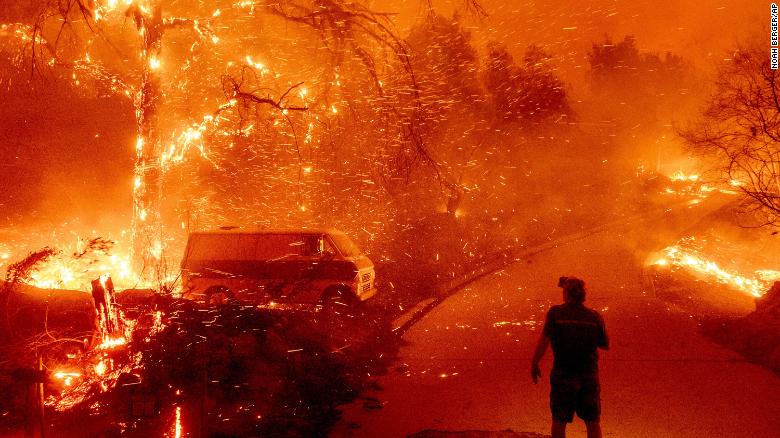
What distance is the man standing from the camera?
4.16 m

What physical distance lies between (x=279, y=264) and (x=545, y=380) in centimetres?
673

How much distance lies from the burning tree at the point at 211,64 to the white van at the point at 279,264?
4.15ft

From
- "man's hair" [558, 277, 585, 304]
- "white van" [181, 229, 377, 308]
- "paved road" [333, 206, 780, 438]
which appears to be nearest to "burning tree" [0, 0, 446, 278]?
"white van" [181, 229, 377, 308]

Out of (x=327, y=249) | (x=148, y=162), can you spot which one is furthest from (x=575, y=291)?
(x=148, y=162)

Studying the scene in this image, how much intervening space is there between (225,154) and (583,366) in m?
16.9

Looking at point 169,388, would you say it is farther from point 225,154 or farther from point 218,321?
point 225,154

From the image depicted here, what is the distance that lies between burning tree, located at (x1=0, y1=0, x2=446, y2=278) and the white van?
1.27 meters

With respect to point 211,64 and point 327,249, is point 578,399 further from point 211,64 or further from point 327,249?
point 211,64

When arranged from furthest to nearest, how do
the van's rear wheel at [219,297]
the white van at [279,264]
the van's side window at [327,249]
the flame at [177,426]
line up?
the van's side window at [327,249]
the white van at [279,264]
the van's rear wheel at [219,297]
the flame at [177,426]

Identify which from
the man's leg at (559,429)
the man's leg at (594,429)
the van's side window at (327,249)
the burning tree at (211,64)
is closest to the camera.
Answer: the man's leg at (594,429)

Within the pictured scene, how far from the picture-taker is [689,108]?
44.0m

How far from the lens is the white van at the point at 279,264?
11.1 metres

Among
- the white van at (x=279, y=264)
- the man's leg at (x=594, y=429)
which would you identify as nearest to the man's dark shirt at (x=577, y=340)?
the man's leg at (x=594, y=429)

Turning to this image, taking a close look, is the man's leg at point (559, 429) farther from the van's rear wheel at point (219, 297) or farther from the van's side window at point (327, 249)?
the van's side window at point (327, 249)
